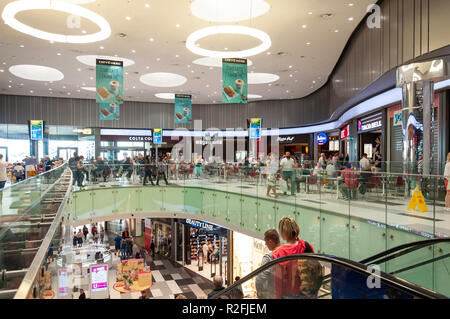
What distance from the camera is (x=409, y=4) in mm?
8469

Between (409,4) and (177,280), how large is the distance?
14481 millimetres

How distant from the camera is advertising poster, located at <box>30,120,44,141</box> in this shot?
72.3ft

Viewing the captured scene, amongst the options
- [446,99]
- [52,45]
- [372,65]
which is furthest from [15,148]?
[446,99]

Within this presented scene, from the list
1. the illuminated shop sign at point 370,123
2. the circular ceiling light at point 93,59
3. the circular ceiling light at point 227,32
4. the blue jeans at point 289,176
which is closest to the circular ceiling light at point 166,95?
the circular ceiling light at point 93,59

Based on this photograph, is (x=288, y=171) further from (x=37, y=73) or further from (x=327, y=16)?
(x=37, y=73)

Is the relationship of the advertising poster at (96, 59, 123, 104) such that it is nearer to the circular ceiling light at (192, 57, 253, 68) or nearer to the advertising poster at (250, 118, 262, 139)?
the circular ceiling light at (192, 57, 253, 68)

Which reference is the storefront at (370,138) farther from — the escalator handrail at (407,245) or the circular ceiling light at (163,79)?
the escalator handrail at (407,245)

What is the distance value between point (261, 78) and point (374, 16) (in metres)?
10.4

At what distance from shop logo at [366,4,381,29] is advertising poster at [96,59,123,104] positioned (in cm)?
925


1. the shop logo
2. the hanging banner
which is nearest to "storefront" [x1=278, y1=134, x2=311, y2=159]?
the hanging banner

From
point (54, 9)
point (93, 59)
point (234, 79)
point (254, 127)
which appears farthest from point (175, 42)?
point (254, 127)

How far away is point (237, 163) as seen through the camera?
15938 mm

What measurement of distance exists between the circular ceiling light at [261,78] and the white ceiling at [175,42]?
0.56 m

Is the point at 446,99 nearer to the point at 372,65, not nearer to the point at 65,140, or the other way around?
the point at 372,65
